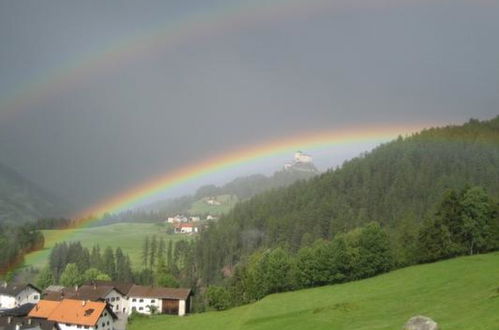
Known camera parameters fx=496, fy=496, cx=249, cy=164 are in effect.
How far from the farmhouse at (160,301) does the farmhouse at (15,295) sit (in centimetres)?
2663

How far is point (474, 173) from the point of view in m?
155

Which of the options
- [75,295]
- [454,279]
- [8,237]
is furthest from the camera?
[8,237]

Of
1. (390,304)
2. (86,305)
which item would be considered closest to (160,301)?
(86,305)

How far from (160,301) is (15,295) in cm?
3392

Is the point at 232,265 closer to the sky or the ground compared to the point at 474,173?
closer to the ground

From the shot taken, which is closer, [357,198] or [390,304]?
[390,304]

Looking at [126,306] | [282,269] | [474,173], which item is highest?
[474,173]

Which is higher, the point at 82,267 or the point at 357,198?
the point at 357,198

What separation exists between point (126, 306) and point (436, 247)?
63255 mm

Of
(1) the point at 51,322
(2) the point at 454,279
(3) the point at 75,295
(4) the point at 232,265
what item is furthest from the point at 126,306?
(2) the point at 454,279

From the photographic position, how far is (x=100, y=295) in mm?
95812

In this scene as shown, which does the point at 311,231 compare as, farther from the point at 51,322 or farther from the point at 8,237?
the point at 8,237

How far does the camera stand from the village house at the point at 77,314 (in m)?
78.1

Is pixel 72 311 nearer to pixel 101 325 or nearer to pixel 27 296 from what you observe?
pixel 101 325
